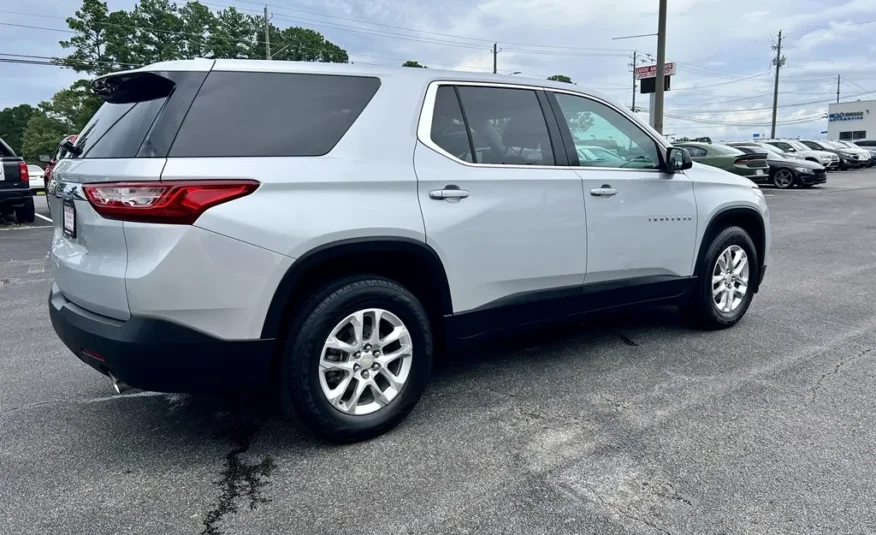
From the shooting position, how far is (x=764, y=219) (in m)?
5.00

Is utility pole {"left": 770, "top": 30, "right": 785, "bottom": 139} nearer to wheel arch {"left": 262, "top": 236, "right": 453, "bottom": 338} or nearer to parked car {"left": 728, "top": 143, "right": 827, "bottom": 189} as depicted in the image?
parked car {"left": 728, "top": 143, "right": 827, "bottom": 189}

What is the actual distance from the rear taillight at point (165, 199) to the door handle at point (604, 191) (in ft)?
7.04

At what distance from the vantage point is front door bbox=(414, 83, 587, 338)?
10.6 feet

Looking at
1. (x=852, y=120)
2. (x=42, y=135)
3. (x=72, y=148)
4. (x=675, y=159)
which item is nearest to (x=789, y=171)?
(x=675, y=159)

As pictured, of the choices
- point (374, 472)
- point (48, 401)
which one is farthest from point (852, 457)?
point (48, 401)

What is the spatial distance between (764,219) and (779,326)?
85cm

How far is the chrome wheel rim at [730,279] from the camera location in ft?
15.5


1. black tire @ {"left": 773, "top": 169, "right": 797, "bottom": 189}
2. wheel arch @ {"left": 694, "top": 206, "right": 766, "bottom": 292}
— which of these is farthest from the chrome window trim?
black tire @ {"left": 773, "top": 169, "right": 797, "bottom": 189}

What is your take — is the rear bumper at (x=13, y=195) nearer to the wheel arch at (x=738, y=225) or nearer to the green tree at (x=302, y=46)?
the wheel arch at (x=738, y=225)

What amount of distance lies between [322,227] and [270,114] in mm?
568

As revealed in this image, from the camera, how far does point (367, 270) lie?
3107mm

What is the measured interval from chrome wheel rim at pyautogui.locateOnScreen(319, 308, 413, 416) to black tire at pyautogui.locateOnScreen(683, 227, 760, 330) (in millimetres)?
2548

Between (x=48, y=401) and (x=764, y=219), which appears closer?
(x=48, y=401)

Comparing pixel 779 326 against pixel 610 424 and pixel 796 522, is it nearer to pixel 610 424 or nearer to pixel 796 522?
pixel 610 424
